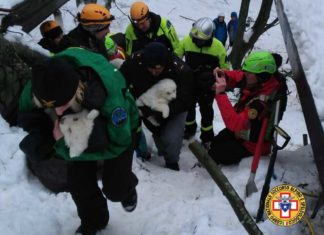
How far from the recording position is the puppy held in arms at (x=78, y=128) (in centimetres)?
268

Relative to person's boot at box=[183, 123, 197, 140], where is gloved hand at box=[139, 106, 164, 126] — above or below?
above

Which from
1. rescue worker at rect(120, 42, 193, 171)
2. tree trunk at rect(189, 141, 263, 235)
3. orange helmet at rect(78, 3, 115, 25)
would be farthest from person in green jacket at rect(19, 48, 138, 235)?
orange helmet at rect(78, 3, 115, 25)

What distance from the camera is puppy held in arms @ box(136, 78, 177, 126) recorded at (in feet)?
15.9

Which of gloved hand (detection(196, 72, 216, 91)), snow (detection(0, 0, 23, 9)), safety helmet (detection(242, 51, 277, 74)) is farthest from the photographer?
snow (detection(0, 0, 23, 9))

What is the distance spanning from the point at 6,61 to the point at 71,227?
2.14 metres

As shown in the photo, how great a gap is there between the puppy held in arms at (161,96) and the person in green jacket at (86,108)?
1.63 m

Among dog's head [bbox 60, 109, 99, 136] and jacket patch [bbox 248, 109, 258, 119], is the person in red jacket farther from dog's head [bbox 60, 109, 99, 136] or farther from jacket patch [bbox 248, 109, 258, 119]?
dog's head [bbox 60, 109, 99, 136]

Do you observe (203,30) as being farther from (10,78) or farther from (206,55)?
(10,78)

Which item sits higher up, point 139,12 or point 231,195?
point 231,195

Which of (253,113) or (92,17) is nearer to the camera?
(253,113)

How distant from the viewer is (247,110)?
14.5 feet

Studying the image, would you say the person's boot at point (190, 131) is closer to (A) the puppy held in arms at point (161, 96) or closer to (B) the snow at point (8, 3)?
(A) the puppy held in arms at point (161, 96)

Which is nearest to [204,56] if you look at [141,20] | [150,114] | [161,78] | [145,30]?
[145,30]

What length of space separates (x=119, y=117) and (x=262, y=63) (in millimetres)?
2089
